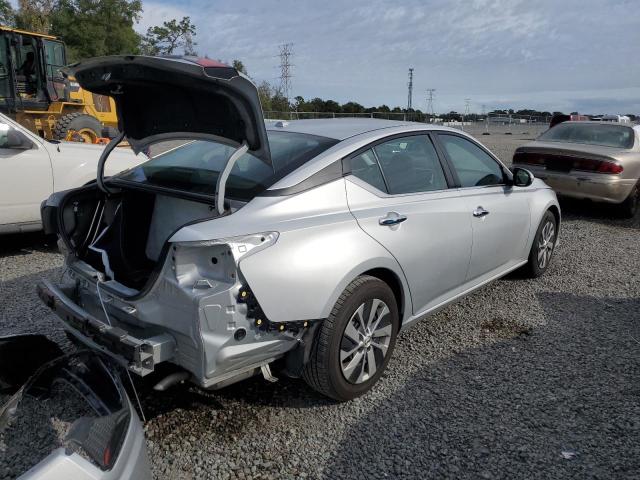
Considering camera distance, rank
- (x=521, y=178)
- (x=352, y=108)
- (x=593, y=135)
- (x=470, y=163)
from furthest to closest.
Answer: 1. (x=352, y=108)
2. (x=593, y=135)
3. (x=521, y=178)
4. (x=470, y=163)

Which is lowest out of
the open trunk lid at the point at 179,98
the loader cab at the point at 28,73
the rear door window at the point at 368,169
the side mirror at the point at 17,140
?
the rear door window at the point at 368,169

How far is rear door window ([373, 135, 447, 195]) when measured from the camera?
11.4 ft

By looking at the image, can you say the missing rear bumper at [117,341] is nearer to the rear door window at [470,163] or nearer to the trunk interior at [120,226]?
the trunk interior at [120,226]

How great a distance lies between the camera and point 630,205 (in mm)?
8484

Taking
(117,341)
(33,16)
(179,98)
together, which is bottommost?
(117,341)

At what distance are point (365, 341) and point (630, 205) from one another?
23.8 feet

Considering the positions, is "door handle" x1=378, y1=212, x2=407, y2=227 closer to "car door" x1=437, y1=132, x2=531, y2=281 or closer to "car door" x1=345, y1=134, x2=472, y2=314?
"car door" x1=345, y1=134, x2=472, y2=314

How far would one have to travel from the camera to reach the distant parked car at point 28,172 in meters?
5.64

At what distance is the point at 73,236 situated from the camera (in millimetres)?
3410

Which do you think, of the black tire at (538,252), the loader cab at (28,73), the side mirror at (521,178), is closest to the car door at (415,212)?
the side mirror at (521,178)

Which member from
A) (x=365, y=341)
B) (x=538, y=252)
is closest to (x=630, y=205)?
(x=538, y=252)

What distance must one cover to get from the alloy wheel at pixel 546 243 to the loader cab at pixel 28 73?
1130 cm

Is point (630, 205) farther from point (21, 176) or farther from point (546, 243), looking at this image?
point (21, 176)

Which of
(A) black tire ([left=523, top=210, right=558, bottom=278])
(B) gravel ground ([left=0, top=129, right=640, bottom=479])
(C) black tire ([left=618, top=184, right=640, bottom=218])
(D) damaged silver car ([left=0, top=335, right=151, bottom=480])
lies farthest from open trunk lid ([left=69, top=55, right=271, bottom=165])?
(C) black tire ([left=618, top=184, right=640, bottom=218])
